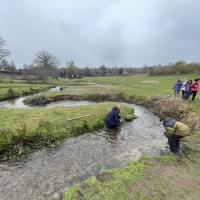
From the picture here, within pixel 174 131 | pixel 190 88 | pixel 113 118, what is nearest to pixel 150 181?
pixel 174 131

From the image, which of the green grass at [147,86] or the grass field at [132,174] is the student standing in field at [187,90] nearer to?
the green grass at [147,86]

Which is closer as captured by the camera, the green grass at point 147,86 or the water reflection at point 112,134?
the water reflection at point 112,134

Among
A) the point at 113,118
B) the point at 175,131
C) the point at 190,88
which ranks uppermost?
the point at 190,88

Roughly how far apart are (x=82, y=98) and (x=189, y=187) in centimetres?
2747

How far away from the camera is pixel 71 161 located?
12219 millimetres

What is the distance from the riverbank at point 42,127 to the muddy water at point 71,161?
0.94 meters

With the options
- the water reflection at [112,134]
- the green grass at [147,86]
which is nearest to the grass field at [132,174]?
the water reflection at [112,134]

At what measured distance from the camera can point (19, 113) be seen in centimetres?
2066

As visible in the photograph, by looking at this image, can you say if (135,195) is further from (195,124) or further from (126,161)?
(195,124)

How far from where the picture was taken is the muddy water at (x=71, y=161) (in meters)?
9.62

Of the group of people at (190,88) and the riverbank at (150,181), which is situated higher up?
the group of people at (190,88)

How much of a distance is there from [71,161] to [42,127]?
439 cm

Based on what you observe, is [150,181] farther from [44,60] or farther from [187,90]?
[44,60]

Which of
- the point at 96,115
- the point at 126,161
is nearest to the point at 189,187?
the point at 126,161
